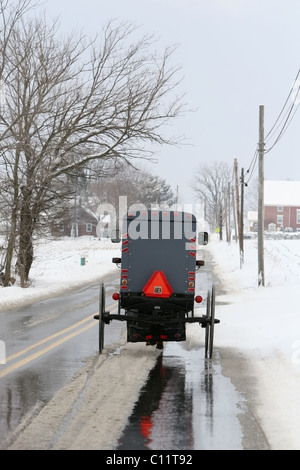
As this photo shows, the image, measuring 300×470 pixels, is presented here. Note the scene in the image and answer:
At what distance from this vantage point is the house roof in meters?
138

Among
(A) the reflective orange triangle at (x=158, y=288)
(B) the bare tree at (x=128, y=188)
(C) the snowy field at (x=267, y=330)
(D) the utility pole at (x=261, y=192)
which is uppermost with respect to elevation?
(B) the bare tree at (x=128, y=188)

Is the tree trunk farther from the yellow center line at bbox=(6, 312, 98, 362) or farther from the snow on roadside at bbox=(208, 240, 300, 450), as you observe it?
the yellow center line at bbox=(6, 312, 98, 362)

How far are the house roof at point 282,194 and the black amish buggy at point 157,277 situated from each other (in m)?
127

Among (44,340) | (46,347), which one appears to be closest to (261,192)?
(44,340)

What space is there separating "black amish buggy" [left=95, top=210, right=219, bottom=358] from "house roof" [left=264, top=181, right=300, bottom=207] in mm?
127005

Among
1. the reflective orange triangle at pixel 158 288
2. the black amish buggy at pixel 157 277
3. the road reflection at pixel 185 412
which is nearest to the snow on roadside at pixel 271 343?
the road reflection at pixel 185 412

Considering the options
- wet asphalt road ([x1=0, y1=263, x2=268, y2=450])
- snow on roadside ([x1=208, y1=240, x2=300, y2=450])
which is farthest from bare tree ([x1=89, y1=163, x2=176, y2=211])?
wet asphalt road ([x1=0, y1=263, x2=268, y2=450])

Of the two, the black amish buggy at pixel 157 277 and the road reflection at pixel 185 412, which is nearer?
the road reflection at pixel 185 412

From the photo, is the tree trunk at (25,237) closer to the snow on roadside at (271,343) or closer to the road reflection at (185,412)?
the snow on roadside at (271,343)

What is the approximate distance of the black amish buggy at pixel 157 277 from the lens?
39.1 feet

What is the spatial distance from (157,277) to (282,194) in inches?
5145

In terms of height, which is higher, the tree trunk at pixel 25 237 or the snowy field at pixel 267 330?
the tree trunk at pixel 25 237

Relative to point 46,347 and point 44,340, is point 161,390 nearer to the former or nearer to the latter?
point 46,347

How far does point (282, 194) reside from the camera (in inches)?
5502
